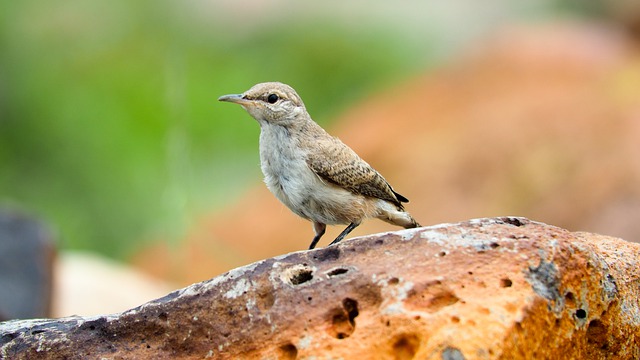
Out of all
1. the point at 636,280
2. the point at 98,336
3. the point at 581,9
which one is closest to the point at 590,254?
the point at 636,280

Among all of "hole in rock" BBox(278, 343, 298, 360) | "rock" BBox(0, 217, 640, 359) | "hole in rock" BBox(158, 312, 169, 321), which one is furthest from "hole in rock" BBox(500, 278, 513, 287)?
"hole in rock" BBox(158, 312, 169, 321)

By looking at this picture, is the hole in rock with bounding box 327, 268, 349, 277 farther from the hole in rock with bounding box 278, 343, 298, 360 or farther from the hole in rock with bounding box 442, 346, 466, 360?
the hole in rock with bounding box 442, 346, 466, 360

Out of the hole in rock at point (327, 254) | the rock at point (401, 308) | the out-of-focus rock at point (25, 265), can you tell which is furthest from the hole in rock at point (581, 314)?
the out-of-focus rock at point (25, 265)

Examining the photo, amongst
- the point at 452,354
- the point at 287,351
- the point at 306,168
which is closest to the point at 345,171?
the point at 306,168

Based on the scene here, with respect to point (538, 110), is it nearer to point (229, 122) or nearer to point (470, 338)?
point (229, 122)

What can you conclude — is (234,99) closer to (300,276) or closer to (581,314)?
(300,276)
